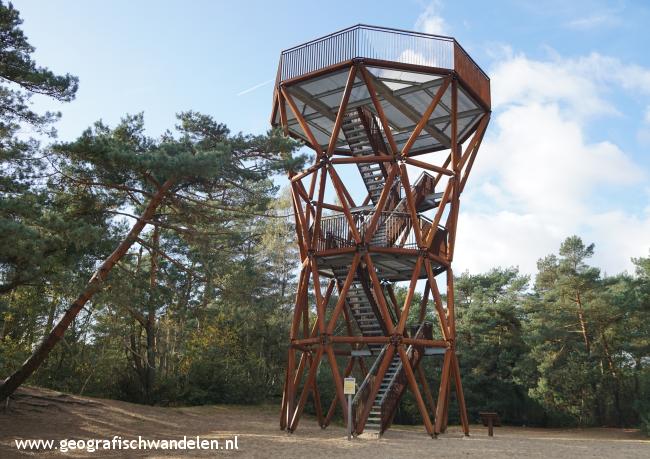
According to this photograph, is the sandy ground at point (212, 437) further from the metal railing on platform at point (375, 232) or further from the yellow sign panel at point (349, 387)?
the metal railing on platform at point (375, 232)

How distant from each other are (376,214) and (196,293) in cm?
1562

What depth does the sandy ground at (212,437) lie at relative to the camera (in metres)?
11.3

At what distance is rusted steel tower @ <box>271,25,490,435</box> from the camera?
1520 cm

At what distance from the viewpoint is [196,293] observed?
92.1 feet

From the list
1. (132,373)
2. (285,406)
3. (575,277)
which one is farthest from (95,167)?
(575,277)

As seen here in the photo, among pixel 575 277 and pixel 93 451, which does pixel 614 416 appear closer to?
pixel 575 277

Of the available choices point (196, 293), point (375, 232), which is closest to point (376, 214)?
point (375, 232)

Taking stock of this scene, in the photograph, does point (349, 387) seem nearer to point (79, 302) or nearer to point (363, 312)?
point (363, 312)

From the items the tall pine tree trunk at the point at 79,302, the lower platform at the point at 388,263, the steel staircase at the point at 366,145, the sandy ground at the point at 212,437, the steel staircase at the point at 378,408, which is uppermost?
the steel staircase at the point at 366,145

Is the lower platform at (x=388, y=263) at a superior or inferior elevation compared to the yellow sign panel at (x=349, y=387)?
superior

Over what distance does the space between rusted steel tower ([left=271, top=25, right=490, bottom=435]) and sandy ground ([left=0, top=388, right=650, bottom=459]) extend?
5.10 ft

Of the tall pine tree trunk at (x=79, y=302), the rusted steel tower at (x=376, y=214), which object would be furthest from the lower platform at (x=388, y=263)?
the tall pine tree trunk at (x=79, y=302)

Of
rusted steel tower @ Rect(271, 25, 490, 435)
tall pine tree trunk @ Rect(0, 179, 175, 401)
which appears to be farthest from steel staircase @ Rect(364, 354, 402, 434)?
tall pine tree trunk @ Rect(0, 179, 175, 401)

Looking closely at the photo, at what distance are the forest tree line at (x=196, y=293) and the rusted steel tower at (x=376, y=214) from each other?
7.66 ft
